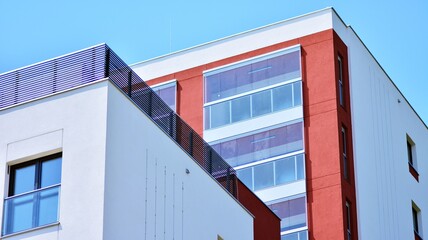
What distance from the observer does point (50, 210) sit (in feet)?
85.9

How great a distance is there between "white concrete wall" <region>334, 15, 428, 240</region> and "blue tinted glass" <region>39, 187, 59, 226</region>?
21.2 m

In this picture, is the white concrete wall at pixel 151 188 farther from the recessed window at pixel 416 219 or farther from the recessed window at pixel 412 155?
the recessed window at pixel 412 155

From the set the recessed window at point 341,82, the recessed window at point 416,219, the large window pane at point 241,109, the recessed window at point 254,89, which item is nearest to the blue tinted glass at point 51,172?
the recessed window at point 254,89

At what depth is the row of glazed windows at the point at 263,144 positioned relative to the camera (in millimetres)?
46250

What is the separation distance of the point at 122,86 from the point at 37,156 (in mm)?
2795

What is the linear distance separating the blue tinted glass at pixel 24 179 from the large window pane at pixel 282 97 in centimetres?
2090

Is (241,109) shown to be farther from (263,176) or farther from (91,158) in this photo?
(91,158)

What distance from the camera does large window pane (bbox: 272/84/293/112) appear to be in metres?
46.9

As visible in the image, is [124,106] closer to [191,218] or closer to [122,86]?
[122,86]

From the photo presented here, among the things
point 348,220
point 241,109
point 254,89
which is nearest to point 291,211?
point 348,220

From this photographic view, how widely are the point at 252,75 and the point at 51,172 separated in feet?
72.2

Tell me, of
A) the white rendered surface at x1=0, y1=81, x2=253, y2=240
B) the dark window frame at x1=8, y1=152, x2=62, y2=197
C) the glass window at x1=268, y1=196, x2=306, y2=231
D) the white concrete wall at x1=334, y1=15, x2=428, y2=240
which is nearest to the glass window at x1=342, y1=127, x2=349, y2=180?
the white concrete wall at x1=334, y1=15, x2=428, y2=240

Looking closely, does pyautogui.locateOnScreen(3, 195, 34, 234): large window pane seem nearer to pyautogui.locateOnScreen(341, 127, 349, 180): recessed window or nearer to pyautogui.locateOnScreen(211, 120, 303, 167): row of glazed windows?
pyautogui.locateOnScreen(211, 120, 303, 167): row of glazed windows

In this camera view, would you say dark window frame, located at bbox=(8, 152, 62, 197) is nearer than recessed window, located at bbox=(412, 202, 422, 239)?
Yes
